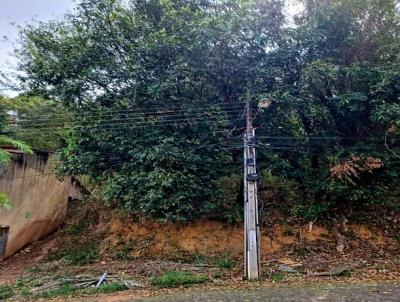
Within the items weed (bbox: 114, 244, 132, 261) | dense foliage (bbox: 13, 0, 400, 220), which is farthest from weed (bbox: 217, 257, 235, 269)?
weed (bbox: 114, 244, 132, 261)

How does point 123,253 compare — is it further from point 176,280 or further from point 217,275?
point 217,275

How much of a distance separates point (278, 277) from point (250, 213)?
1.80m

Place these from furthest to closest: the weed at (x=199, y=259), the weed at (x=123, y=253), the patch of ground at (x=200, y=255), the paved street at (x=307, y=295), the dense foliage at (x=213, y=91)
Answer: the weed at (x=123, y=253), the weed at (x=199, y=259), the dense foliage at (x=213, y=91), the patch of ground at (x=200, y=255), the paved street at (x=307, y=295)

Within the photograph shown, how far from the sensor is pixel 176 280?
1023 centimetres

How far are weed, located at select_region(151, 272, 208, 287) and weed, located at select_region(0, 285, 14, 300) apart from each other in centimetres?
367

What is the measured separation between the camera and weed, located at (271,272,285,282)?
10047mm

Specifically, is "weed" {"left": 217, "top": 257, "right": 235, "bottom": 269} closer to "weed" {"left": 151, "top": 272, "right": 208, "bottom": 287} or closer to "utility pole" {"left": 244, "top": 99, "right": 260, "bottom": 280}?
"weed" {"left": 151, "top": 272, "right": 208, "bottom": 287}

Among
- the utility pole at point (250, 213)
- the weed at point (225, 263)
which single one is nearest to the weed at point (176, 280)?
the weed at point (225, 263)

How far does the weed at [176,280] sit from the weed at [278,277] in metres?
1.75

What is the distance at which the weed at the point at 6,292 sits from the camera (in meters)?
10.1

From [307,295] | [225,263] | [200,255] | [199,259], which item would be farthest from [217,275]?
[307,295]

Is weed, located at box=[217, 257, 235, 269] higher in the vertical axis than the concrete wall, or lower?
lower

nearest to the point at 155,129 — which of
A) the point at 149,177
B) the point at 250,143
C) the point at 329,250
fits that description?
the point at 149,177

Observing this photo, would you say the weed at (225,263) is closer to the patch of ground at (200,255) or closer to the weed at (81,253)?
the patch of ground at (200,255)
